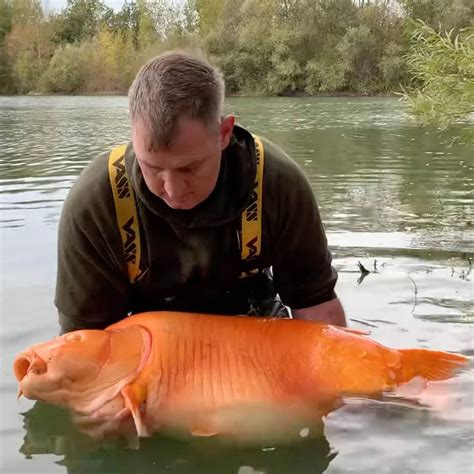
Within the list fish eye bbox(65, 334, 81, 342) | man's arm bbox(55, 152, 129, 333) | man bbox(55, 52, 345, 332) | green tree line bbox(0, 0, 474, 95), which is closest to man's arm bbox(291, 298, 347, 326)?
man bbox(55, 52, 345, 332)

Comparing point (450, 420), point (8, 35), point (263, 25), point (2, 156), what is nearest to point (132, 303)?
point (450, 420)

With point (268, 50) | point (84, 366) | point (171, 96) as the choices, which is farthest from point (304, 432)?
point (268, 50)

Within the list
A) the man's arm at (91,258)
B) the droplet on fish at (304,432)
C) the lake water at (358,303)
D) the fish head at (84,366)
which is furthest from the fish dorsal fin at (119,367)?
the droplet on fish at (304,432)

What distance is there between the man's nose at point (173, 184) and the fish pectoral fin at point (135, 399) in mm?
679

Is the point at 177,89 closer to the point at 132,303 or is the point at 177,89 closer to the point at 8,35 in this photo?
the point at 132,303

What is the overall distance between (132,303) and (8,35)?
69.7m

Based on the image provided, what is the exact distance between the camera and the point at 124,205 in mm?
3123

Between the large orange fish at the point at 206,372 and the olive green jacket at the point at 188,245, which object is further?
the olive green jacket at the point at 188,245

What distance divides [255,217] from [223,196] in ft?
0.56

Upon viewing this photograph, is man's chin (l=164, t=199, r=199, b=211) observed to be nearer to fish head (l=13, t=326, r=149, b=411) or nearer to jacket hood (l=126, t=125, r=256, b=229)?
jacket hood (l=126, t=125, r=256, b=229)

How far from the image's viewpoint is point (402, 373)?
9.89 feet

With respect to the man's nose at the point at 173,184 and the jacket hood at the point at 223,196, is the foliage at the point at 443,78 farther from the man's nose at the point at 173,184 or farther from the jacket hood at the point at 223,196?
the man's nose at the point at 173,184

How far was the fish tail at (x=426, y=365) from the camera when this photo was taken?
3.03m

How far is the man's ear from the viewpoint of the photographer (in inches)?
115
